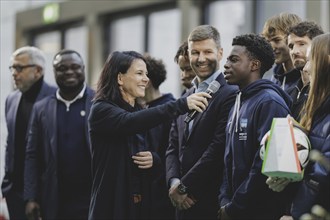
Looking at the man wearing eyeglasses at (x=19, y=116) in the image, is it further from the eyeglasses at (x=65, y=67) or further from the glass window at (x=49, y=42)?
the glass window at (x=49, y=42)

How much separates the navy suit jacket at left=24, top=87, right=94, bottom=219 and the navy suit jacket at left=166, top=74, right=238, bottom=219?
1563 mm

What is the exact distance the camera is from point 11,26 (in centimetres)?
1936

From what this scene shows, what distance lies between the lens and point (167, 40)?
52.4 ft

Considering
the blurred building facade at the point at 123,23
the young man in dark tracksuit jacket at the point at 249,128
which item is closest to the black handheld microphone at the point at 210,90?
the young man in dark tracksuit jacket at the point at 249,128

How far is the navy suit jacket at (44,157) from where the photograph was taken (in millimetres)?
7965

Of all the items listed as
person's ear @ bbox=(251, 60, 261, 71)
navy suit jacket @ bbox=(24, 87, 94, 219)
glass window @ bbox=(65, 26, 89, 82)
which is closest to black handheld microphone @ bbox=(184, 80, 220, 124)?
person's ear @ bbox=(251, 60, 261, 71)

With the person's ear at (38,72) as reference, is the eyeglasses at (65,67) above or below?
above

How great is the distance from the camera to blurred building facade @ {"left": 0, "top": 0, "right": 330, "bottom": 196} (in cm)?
1414

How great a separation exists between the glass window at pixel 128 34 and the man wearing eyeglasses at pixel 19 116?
7.66m

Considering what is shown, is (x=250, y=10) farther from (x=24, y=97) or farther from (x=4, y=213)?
(x=24, y=97)

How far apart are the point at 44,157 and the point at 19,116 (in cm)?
76

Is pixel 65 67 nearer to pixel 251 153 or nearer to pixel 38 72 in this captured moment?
pixel 38 72

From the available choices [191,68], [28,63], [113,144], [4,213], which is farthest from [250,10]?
[113,144]

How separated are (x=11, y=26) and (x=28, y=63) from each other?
10.8 meters
